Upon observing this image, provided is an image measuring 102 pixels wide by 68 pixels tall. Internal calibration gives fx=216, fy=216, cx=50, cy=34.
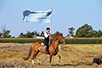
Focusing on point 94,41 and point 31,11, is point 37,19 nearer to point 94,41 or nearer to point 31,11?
point 31,11

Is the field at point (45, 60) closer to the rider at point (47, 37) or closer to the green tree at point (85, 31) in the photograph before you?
the rider at point (47, 37)

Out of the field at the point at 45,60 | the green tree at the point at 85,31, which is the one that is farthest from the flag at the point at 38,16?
the green tree at the point at 85,31

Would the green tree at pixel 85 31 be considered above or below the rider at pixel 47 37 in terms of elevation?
above

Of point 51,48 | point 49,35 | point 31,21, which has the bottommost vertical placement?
point 51,48

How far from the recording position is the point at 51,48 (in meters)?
13.6

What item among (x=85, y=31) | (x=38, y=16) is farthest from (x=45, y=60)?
(x=85, y=31)

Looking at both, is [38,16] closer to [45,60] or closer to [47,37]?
[45,60]

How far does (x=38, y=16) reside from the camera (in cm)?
1709

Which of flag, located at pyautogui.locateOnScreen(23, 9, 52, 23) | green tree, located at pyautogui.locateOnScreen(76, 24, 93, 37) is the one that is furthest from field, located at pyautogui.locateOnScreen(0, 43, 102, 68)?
green tree, located at pyautogui.locateOnScreen(76, 24, 93, 37)

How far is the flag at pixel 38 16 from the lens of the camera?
16984mm

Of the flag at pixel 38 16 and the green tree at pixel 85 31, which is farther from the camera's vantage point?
the green tree at pixel 85 31

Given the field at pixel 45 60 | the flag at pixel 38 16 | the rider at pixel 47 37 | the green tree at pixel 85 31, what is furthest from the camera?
the green tree at pixel 85 31

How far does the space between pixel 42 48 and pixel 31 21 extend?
3.84m

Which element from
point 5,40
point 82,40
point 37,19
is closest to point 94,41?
point 82,40
